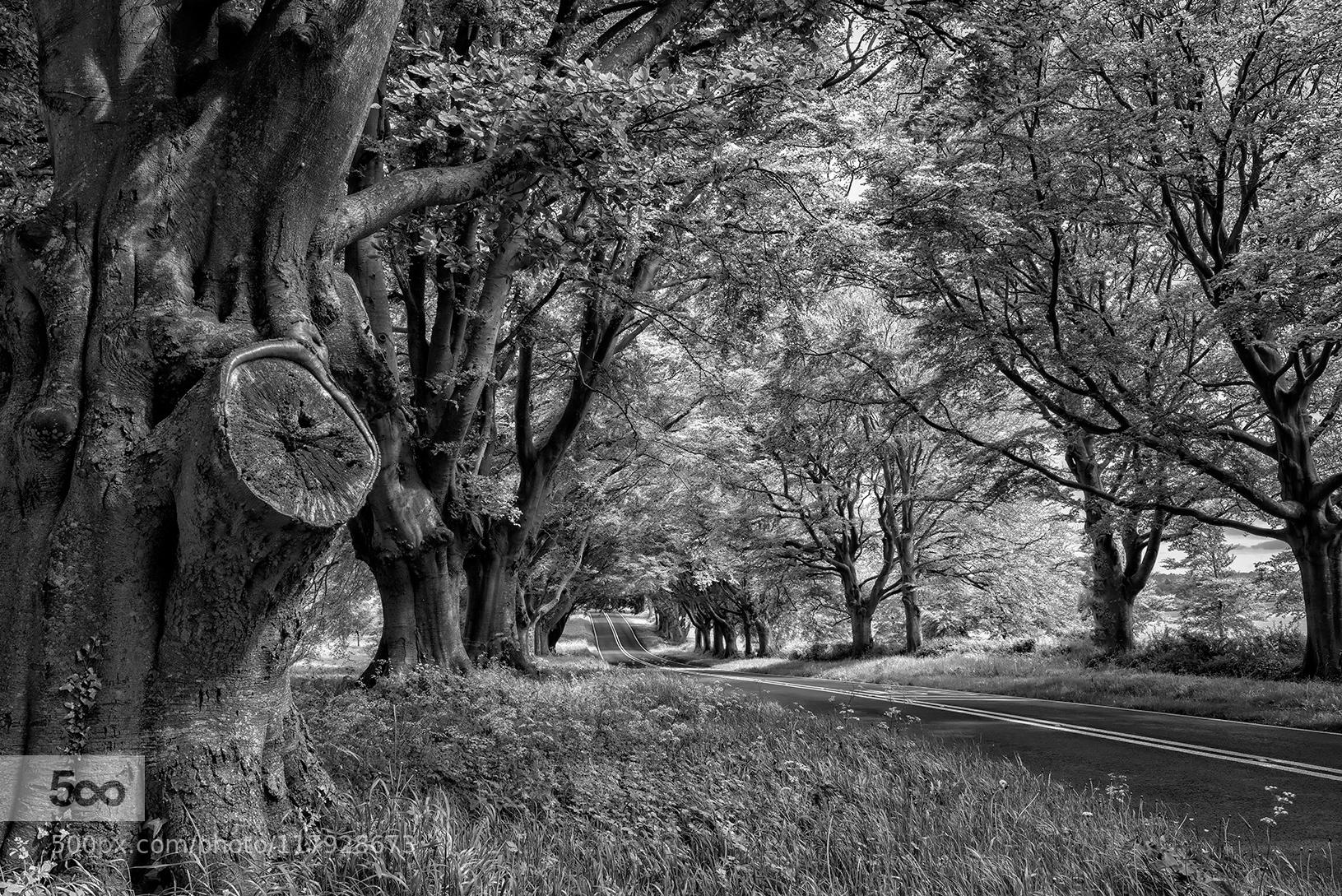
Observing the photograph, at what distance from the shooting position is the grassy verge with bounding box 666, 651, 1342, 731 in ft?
35.6

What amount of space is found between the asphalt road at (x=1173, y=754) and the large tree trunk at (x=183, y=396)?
178 inches

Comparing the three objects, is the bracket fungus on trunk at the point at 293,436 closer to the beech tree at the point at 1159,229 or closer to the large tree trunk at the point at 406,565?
the large tree trunk at the point at 406,565

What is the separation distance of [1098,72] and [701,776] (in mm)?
11740

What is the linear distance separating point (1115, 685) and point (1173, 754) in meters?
7.14

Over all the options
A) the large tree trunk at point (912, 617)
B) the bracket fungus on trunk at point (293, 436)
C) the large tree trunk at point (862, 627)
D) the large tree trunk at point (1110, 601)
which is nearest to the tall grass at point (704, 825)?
the bracket fungus on trunk at point (293, 436)

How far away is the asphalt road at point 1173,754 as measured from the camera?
544cm

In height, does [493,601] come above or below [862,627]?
above

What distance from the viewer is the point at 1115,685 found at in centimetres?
1438

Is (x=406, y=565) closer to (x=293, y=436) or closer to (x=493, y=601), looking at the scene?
(x=493, y=601)

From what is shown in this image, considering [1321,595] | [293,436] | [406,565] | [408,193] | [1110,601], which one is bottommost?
[1110,601]

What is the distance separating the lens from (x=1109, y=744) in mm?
8734

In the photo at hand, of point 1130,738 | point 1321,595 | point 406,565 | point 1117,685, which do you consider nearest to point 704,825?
point 1130,738

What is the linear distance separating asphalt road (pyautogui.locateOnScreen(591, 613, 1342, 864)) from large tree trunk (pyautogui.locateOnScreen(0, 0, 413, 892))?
14.8ft

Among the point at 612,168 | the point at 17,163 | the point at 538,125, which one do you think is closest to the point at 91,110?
the point at 538,125
